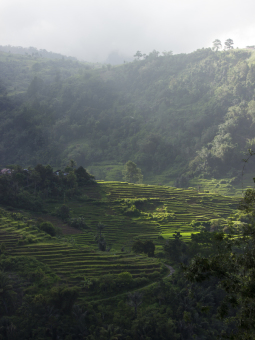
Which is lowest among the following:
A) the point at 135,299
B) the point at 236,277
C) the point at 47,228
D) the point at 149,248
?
the point at 135,299

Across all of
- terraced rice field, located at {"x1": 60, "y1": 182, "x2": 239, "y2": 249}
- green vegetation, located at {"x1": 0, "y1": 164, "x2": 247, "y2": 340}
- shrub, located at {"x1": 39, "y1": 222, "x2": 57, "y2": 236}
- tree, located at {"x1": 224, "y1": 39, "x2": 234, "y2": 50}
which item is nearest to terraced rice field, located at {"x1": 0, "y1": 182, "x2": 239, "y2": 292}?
terraced rice field, located at {"x1": 60, "y1": 182, "x2": 239, "y2": 249}

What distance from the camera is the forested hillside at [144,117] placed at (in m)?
92.0

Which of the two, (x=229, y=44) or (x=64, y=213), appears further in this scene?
(x=229, y=44)

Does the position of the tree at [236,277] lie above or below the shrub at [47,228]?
above

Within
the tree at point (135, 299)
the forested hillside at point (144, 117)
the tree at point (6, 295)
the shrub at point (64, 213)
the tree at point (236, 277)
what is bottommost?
the tree at point (135, 299)

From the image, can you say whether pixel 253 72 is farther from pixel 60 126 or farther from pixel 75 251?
pixel 75 251

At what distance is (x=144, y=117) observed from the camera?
393ft

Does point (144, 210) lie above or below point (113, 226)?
above

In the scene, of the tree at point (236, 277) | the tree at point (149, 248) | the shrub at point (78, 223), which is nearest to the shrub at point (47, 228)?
the shrub at point (78, 223)

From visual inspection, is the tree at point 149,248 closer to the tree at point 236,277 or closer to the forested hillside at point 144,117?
the tree at point 236,277

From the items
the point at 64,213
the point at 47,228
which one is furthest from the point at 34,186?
the point at 47,228

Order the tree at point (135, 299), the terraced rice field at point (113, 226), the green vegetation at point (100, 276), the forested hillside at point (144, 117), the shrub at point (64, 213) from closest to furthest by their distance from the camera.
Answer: the green vegetation at point (100, 276) → the tree at point (135, 299) → the terraced rice field at point (113, 226) → the shrub at point (64, 213) → the forested hillside at point (144, 117)

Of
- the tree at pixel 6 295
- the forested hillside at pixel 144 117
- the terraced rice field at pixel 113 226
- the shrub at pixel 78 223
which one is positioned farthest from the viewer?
the forested hillside at pixel 144 117

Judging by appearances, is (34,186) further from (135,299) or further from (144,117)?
(144,117)
